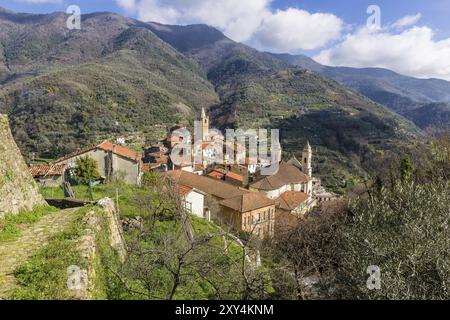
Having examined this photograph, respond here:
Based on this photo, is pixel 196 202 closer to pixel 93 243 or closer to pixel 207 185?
pixel 207 185

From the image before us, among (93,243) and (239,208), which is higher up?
(93,243)

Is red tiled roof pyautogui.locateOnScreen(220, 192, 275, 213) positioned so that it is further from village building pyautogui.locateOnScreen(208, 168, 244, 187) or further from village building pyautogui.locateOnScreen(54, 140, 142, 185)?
village building pyautogui.locateOnScreen(208, 168, 244, 187)

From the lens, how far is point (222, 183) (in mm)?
39469

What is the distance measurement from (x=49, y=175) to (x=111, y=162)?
4.99 meters

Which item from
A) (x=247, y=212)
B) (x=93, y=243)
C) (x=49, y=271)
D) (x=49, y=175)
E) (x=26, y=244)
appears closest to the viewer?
(x=49, y=271)

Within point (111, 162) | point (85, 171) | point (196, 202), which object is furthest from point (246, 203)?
point (85, 171)

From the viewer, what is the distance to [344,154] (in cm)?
8981

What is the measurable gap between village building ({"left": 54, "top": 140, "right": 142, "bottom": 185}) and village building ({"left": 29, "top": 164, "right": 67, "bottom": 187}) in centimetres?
187

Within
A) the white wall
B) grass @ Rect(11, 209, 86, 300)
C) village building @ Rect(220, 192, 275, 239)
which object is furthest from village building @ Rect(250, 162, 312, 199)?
grass @ Rect(11, 209, 86, 300)

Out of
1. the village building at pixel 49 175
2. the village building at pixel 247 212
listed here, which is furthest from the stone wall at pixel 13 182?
the village building at pixel 247 212

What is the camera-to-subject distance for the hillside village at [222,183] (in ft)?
85.0
